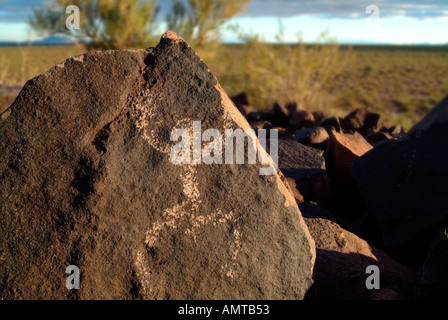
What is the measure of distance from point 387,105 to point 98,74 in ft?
59.9

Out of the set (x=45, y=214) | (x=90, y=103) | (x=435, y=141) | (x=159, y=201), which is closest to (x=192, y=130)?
(x=159, y=201)

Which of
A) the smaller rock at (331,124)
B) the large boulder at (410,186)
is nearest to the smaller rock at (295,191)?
the large boulder at (410,186)

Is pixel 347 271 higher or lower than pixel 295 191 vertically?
lower

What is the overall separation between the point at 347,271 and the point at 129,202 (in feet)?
3.74

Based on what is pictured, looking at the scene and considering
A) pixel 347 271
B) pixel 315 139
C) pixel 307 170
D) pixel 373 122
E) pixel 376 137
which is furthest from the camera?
pixel 373 122

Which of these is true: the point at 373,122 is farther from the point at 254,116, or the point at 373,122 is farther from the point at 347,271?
the point at 347,271

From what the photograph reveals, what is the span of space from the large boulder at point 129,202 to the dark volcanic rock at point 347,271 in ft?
0.60

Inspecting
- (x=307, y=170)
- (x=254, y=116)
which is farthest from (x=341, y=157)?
(x=254, y=116)

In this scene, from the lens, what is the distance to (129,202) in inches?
73.7

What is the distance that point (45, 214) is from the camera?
187cm

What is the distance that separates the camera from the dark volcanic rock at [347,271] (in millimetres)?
2109

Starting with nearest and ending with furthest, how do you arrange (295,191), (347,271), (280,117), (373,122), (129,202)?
(129,202) → (347,271) → (295,191) → (373,122) → (280,117)
